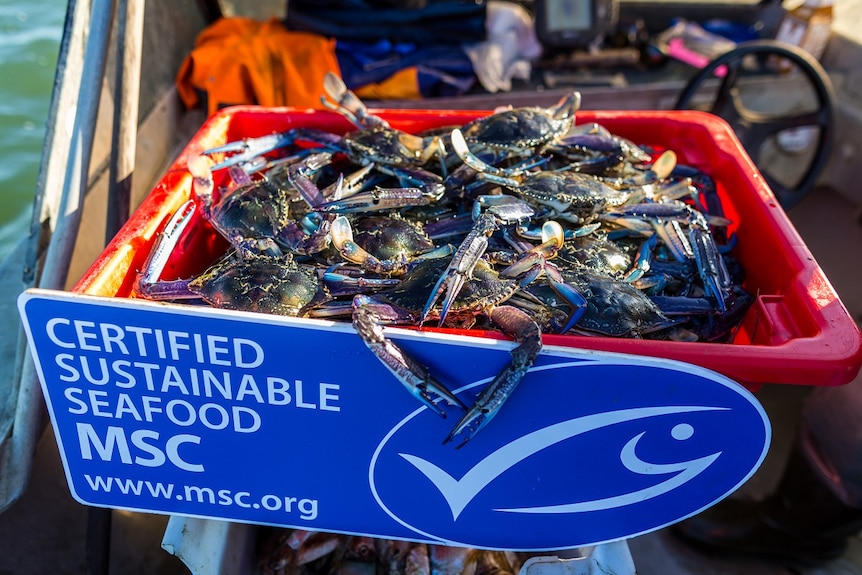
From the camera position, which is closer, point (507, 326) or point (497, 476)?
point (507, 326)

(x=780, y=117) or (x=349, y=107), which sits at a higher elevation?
(x=349, y=107)

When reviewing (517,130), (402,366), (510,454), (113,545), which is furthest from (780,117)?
(113,545)

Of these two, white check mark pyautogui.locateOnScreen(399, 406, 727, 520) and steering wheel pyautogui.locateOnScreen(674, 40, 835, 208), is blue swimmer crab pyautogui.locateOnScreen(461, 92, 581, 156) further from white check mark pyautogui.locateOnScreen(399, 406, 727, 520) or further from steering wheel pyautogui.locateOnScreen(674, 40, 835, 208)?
steering wheel pyautogui.locateOnScreen(674, 40, 835, 208)

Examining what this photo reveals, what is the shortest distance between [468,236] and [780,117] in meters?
2.06

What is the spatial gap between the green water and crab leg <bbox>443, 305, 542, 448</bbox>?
3488 mm

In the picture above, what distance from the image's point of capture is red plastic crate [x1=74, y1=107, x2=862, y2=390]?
1.33 metres

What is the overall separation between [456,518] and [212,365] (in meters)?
0.69

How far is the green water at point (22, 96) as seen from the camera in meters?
4.24

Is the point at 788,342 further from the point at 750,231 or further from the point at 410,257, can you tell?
the point at 410,257

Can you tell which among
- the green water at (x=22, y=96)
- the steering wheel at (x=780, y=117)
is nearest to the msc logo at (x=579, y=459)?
the steering wheel at (x=780, y=117)

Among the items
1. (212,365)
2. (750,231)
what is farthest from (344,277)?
(750,231)

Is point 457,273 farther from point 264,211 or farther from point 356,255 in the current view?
point 264,211

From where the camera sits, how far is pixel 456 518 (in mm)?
1561

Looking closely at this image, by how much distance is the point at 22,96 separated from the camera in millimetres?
5070
